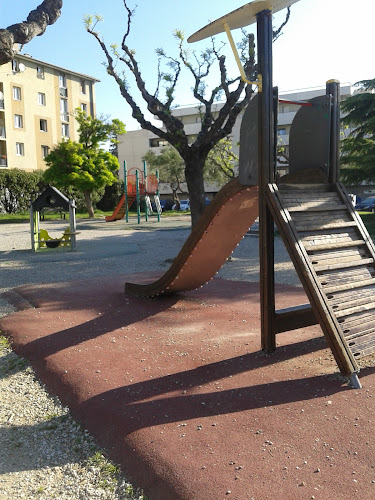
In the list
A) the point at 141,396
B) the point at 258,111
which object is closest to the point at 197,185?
the point at 258,111

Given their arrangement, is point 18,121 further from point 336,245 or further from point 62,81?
point 336,245

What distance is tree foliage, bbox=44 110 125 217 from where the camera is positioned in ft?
94.2

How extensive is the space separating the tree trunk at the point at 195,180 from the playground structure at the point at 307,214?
5.62m

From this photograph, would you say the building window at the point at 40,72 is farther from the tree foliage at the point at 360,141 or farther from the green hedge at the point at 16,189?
the tree foliage at the point at 360,141

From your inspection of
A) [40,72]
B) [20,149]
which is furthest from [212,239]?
[40,72]

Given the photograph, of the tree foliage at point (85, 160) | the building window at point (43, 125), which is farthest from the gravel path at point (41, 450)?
the building window at point (43, 125)

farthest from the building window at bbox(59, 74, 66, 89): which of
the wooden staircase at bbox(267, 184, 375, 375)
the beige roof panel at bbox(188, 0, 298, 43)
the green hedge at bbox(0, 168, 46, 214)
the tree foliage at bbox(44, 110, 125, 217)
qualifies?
the wooden staircase at bbox(267, 184, 375, 375)

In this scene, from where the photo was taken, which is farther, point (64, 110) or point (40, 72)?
point (64, 110)

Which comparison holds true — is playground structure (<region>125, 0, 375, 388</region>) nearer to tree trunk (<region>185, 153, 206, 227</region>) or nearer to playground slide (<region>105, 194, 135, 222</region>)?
tree trunk (<region>185, 153, 206, 227</region>)

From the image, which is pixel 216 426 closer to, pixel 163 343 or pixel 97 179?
pixel 163 343

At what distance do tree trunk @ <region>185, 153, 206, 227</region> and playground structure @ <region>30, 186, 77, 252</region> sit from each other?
401 cm

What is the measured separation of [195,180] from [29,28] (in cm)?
572

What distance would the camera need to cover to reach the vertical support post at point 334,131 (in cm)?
472

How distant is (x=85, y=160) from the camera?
29531 millimetres
